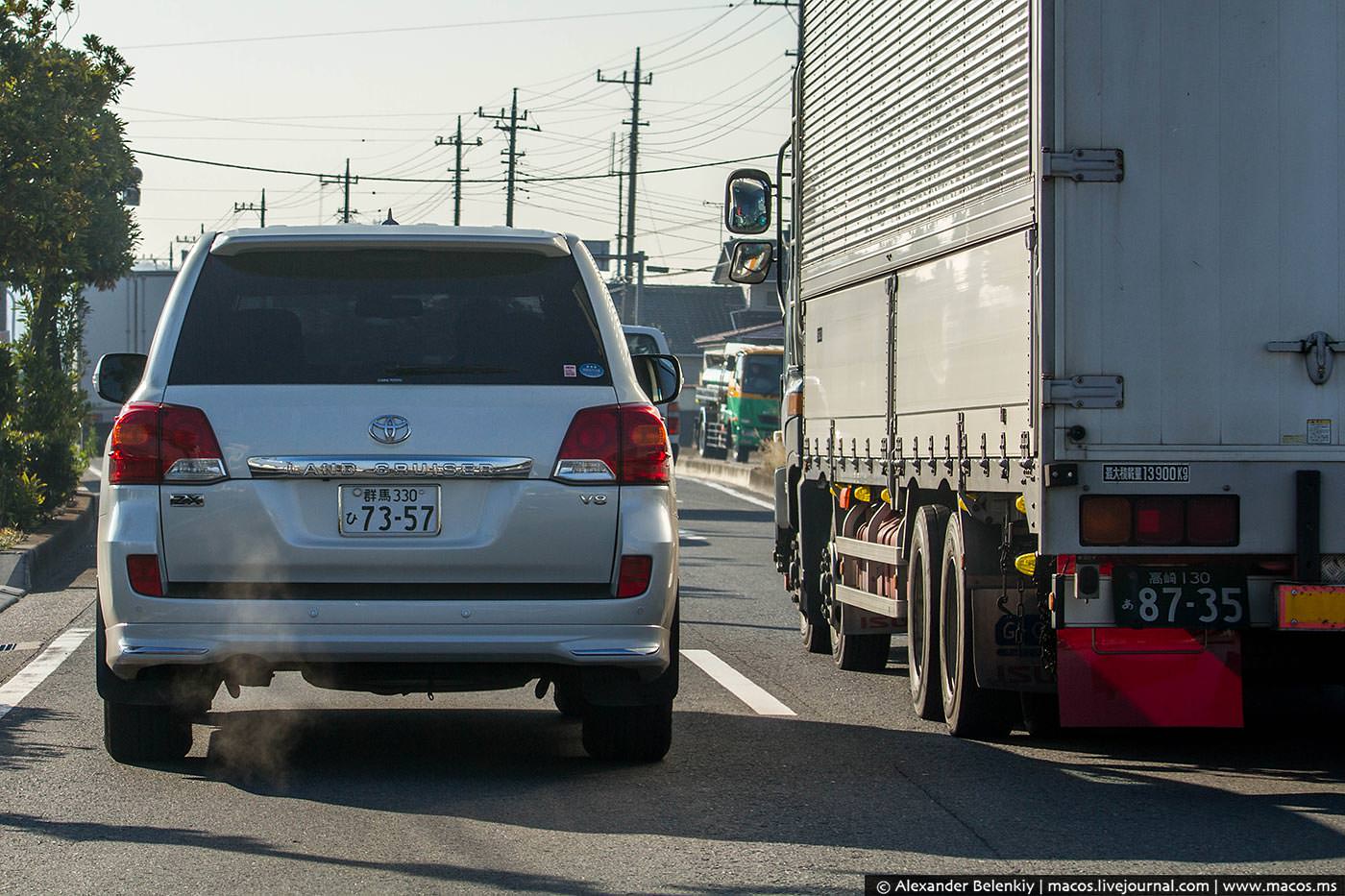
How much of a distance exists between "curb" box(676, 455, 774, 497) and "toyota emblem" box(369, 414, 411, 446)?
24.2m

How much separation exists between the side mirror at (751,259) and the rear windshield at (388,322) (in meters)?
6.09

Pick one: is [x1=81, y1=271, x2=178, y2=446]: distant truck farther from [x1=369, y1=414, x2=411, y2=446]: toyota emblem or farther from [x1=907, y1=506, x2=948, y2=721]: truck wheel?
[x1=369, y1=414, x2=411, y2=446]: toyota emblem

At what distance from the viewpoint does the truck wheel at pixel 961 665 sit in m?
8.32

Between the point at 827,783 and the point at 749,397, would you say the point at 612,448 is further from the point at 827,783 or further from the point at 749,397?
the point at 749,397

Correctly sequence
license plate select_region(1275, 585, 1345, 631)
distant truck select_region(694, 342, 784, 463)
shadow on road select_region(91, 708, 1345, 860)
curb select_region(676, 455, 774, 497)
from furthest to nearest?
distant truck select_region(694, 342, 784, 463)
curb select_region(676, 455, 774, 497)
license plate select_region(1275, 585, 1345, 631)
shadow on road select_region(91, 708, 1345, 860)

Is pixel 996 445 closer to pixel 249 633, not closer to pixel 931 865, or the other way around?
pixel 931 865

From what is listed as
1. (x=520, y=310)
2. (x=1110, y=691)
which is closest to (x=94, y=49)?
(x=520, y=310)

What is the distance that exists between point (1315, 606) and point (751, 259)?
262 inches

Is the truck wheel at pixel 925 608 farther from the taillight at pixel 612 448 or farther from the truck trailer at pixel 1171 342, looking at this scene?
the taillight at pixel 612 448

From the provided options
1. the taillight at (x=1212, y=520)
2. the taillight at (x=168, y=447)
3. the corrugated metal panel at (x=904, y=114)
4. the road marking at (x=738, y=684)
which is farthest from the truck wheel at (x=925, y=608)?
the taillight at (x=168, y=447)

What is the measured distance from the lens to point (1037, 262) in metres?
7.33

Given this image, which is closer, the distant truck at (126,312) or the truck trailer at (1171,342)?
the truck trailer at (1171,342)

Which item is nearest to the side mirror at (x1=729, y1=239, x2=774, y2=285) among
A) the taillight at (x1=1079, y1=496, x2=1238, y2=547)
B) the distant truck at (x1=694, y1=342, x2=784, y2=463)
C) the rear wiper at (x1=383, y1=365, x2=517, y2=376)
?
the taillight at (x1=1079, y1=496, x2=1238, y2=547)

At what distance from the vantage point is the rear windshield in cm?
705
